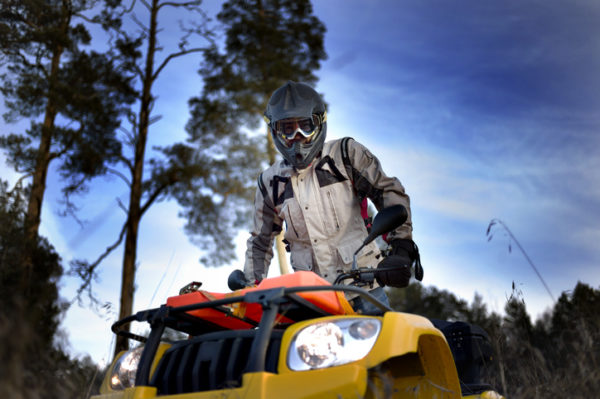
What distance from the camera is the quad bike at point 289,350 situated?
2.13 m

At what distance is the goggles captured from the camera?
385 centimetres

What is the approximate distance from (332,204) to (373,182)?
1.03 feet

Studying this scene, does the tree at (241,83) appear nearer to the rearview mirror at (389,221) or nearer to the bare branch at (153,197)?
the bare branch at (153,197)

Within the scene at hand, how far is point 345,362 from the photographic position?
2.21m

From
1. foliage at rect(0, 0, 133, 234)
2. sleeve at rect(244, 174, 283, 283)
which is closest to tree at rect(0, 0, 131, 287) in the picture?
foliage at rect(0, 0, 133, 234)

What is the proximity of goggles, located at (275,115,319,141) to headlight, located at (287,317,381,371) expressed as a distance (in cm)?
179

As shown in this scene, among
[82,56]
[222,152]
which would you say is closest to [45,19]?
[82,56]

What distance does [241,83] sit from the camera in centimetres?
2117

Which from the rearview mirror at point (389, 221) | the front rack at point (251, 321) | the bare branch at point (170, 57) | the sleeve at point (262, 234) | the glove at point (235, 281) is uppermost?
the bare branch at point (170, 57)

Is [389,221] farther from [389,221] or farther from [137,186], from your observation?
[137,186]

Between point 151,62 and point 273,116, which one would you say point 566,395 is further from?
point 151,62

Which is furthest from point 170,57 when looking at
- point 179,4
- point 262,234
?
point 262,234

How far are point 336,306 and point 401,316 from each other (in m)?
0.39

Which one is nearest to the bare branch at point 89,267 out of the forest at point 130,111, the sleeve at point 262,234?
the forest at point 130,111
